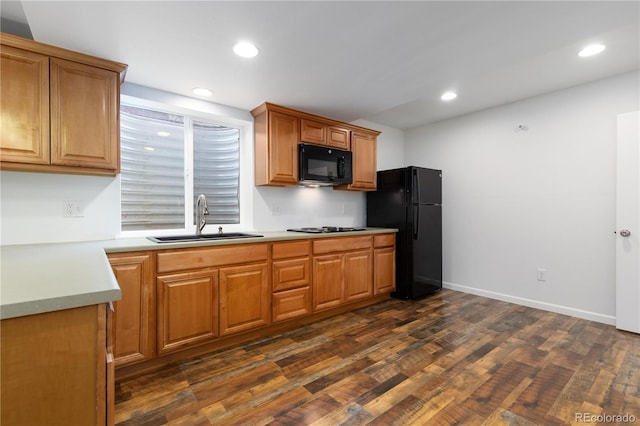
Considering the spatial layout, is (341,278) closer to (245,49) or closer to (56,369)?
(245,49)

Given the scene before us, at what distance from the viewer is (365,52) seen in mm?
2109

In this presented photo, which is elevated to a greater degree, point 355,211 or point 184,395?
point 355,211

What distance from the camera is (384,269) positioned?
12.2 feet

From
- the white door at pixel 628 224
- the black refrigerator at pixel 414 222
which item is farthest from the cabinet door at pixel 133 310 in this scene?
the white door at pixel 628 224

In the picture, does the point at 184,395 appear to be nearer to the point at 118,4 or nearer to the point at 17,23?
the point at 118,4

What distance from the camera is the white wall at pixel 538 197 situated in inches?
119

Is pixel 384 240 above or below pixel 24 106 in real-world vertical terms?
below

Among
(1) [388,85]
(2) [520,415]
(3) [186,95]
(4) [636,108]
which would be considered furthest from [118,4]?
(4) [636,108]

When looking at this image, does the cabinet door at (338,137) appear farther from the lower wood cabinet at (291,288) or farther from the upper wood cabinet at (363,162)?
the lower wood cabinet at (291,288)

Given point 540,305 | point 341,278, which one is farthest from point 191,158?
point 540,305

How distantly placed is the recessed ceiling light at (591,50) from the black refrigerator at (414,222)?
1775 millimetres

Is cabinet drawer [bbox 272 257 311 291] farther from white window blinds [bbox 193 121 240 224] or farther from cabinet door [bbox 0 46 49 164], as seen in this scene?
cabinet door [bbox 0 46 49 164]

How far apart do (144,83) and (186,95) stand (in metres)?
0.36

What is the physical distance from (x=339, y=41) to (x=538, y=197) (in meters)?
2.97
